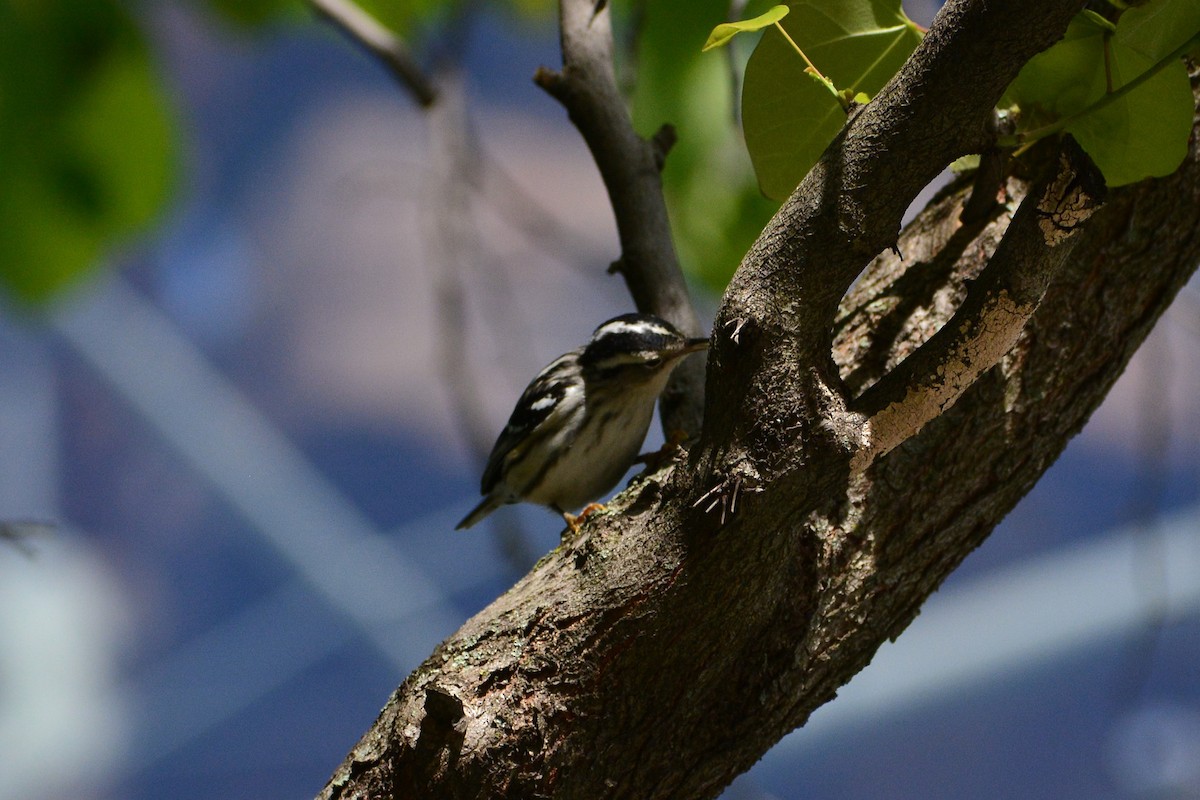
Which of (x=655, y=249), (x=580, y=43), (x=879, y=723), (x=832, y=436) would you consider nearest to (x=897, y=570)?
(x=832, y=436)

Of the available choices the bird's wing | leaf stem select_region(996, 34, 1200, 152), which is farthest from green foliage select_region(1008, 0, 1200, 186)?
the bird's wing

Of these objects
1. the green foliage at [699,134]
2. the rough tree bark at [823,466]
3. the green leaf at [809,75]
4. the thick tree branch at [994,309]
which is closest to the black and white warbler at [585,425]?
the green foliage at [699,134]

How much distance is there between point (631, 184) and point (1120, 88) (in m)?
1.23

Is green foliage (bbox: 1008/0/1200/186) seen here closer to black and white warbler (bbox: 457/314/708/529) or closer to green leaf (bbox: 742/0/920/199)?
green leaf (bbox: 742/0/920/199)

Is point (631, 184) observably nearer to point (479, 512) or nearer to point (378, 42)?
→ point (378, 42)

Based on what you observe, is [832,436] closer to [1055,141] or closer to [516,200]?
[1055,141]

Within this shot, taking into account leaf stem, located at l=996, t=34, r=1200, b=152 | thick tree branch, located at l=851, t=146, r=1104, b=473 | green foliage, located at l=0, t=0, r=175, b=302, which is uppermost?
green foliage, located at l=0, t=0, r=175, b=302

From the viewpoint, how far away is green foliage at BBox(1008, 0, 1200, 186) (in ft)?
5.21

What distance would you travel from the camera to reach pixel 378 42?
302 centimetres

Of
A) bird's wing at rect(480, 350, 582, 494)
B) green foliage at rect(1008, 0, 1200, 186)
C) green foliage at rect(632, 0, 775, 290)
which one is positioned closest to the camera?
green foliage at rect(1008, 0, 1200, 186)

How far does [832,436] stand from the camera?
5.06ft

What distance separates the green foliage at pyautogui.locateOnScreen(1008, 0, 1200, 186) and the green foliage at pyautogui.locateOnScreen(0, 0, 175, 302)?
177cm

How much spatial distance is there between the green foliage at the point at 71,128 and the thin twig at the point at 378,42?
2.20 ft

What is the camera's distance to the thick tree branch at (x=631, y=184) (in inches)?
104
